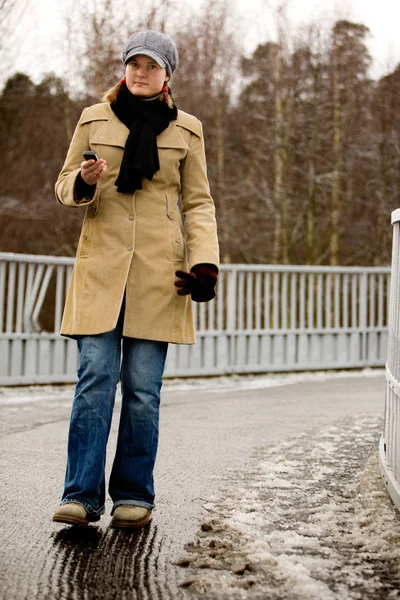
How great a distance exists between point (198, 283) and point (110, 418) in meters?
0.62

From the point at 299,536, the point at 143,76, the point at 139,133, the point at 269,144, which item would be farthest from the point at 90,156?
the point at 269,144

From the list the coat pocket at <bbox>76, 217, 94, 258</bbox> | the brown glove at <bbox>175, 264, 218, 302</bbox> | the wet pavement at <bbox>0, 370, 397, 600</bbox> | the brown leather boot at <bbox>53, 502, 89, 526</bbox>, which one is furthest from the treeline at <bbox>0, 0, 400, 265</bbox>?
the brown leather boot at <bbox>53, 502, 89, 526</bbox>

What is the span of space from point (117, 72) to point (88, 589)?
1642cm

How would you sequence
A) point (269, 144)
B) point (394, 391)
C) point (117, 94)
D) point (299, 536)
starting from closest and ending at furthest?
point (299, 536)
point (117, 94)
point (394, 391)
point (269, 144)

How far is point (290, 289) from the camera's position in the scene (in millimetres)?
12602

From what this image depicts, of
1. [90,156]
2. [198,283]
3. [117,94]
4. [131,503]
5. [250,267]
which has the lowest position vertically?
[131,503]

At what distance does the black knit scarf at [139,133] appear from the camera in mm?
3709

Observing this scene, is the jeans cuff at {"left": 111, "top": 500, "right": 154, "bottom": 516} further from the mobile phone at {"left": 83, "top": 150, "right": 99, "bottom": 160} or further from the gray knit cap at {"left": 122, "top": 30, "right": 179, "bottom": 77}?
the gray knit cap at {"left": 122, "top": 30, "right": 179, "bottom": 77}

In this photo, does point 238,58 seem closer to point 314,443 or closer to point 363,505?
point 314,443

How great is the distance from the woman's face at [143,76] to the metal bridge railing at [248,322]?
6051 millimetres

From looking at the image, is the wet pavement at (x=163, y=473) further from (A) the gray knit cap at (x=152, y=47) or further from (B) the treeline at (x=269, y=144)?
(B) the treeline at (x=269, y=144)

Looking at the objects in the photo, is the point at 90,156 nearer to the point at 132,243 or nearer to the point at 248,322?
the point at 132,243

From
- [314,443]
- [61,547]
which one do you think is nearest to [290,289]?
[314,443]

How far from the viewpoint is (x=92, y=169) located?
3533mm
